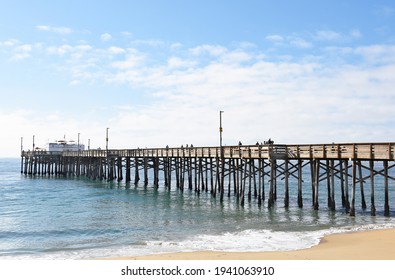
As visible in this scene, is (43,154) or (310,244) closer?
(310,244)

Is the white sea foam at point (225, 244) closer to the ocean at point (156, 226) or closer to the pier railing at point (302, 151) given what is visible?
the ocean at point (156, 226)

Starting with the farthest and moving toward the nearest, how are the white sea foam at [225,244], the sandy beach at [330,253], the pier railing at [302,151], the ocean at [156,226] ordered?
the pier railing at [302,151]
the ocean at [156,226]
the white sea foam at [225,244]
the sandy beach at [330,253]

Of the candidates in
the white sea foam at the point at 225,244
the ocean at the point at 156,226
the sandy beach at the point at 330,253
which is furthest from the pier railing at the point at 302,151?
the sandy beach at the point at 330,253

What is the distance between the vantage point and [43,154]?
70938 mm

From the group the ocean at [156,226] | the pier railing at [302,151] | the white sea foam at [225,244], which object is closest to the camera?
the white sea foam at [225,244]

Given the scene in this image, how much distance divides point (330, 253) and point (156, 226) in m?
10.6

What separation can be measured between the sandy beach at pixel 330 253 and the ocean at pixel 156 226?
1.10m

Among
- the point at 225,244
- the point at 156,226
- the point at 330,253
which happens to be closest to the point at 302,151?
the point at 156,226

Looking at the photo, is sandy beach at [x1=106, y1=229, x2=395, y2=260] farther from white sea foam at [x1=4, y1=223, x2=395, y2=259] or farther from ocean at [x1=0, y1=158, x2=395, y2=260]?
ocean at [x1=0, y1=158, x2=395, y2=260]

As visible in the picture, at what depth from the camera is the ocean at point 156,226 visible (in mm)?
16000
